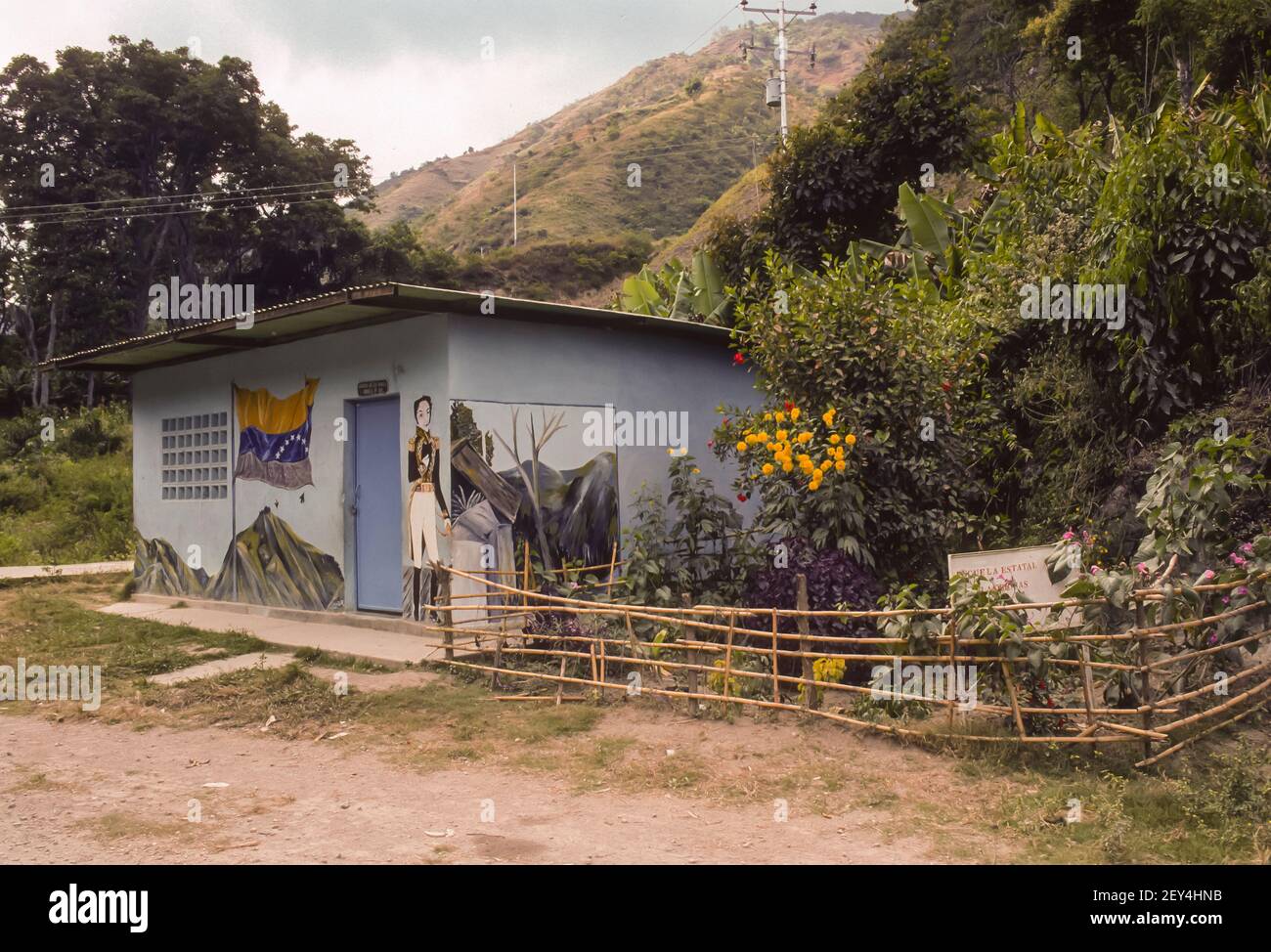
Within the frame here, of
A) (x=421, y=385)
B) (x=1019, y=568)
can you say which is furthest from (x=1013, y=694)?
(x=421, y=385)

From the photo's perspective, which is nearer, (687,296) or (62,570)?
(687,296)

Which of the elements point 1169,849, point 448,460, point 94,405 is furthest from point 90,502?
point 1169,849

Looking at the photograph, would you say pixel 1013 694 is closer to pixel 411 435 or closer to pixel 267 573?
pixel 411 435

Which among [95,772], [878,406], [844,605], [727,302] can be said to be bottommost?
[95,772]

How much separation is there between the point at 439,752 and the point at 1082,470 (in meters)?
6.13

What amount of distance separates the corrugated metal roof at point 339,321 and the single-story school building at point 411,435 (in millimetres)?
35

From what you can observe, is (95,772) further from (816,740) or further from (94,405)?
(94,405)

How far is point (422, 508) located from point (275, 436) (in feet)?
9.61

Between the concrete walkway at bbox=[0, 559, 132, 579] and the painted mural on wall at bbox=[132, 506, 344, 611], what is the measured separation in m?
3.90

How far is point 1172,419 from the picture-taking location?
8922 millimetres

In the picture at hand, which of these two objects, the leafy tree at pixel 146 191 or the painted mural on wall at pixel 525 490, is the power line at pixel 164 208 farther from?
the painted mural on wall at pixel 525 490

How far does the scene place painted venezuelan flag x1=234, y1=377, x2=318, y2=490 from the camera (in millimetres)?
11805

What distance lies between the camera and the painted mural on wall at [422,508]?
1016 centimetres

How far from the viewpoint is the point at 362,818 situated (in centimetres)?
545
